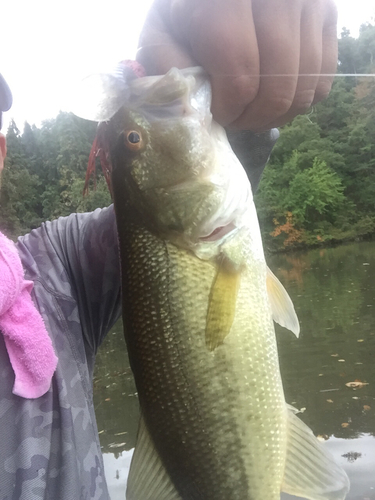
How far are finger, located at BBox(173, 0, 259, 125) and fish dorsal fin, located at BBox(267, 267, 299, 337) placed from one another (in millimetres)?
521

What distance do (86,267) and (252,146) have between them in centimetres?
83

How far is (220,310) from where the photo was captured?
139 cm

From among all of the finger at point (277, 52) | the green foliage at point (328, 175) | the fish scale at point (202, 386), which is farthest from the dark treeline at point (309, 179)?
the finger at point (277, 52)

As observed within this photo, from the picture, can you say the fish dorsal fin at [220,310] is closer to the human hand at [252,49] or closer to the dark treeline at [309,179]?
the human hand at [252,49]

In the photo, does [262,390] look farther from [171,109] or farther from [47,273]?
[47,273]

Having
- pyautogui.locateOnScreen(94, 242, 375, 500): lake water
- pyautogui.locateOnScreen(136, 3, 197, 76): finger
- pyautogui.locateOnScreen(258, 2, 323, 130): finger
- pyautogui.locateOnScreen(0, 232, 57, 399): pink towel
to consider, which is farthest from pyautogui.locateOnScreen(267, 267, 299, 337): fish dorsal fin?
pyautogui.locateOnScreen(94, 242, 375, 500): lake water

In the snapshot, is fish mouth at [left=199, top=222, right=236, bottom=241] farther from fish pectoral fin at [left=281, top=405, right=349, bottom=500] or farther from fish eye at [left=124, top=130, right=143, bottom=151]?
fish pectoral fin at [left=281, top=405, right=349, bottom=500]

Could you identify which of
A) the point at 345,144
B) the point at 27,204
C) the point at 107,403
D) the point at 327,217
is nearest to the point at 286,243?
the point at 327,217

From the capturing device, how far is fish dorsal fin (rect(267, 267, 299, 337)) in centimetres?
149

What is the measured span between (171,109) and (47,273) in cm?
89

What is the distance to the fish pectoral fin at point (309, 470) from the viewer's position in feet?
4.74

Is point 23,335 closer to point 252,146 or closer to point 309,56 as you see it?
point 252,146

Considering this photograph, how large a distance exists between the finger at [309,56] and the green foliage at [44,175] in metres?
20.5

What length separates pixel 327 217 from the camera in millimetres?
28812
